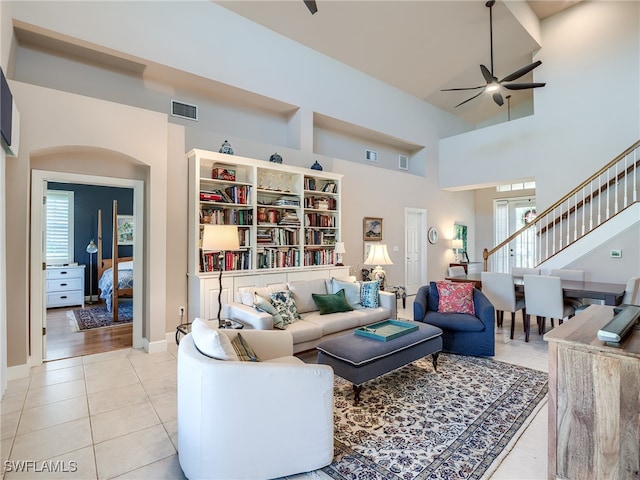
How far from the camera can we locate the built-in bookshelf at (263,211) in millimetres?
4406

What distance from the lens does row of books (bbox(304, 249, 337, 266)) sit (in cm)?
550

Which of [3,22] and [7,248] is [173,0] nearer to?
[3,22]

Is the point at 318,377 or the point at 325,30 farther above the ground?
the point at 325,30

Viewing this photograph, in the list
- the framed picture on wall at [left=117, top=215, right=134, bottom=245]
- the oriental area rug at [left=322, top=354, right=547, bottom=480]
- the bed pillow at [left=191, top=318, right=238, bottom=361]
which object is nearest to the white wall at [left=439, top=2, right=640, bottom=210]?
the oriental area rug at [left=322, top=354, right=547, bottom=480]

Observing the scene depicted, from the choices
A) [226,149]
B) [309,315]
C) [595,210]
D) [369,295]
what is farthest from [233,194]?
[595,210]

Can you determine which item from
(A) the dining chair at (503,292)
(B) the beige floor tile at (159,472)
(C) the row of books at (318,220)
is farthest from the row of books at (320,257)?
(B) the beige floor tile at (159,472)

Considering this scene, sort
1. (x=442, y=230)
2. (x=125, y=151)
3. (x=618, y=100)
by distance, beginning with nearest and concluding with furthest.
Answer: (x=125, y=151) < (x=618, y=100) < (x=442, y=230)

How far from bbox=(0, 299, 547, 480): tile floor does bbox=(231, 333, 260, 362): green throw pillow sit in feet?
2.34

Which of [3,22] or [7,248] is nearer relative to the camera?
[3,22]

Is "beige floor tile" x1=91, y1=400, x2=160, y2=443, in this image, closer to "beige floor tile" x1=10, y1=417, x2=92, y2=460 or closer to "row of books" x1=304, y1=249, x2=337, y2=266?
"beige floor tile" x1=10, y1=417, x2=92, y2=460

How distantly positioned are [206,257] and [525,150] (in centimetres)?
688

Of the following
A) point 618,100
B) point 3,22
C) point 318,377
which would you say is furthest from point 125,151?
point 618,100

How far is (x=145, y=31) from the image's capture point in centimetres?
419

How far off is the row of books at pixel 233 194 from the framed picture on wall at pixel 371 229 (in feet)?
9.44
